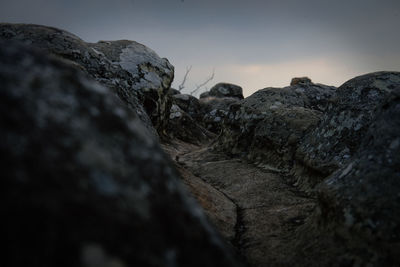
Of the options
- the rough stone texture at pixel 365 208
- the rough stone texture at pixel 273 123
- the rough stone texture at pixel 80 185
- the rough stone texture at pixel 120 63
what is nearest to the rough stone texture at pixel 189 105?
the rough stone texture at pixel 120 63

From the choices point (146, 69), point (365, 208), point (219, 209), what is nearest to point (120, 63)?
point (146, 69)

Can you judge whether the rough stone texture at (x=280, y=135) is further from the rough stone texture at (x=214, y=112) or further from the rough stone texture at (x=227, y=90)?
the rough stone texture at (x=227, y=90)

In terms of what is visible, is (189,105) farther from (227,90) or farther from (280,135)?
(280,135)

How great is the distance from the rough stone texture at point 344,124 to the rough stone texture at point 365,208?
46.1 inches

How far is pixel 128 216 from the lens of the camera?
83 centimetres

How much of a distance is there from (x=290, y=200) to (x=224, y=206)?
800mm

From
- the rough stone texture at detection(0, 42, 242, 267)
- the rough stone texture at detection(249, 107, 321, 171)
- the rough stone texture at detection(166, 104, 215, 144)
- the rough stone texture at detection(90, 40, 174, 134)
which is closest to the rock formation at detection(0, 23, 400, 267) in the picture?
the rough stone texture at detection(0, 42, 242, 267)

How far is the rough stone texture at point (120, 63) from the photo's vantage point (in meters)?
3.59

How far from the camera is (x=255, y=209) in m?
3.03

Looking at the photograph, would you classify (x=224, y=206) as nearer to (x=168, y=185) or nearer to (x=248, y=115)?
(x=168, y=185)

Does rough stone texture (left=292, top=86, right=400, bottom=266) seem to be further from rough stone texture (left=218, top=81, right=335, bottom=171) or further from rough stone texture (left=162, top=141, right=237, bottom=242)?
rough stone texture (left=218, top=81, right=335, bottom=171)

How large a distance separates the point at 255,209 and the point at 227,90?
17.5m

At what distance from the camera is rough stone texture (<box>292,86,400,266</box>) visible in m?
1.53

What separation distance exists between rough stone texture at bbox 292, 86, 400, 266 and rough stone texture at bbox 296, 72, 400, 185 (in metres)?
1.17
